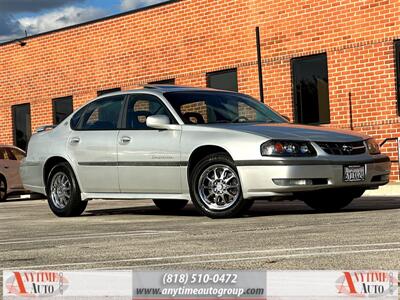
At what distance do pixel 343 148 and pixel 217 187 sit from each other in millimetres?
1483

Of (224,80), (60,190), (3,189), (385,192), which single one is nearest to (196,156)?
(60,190)

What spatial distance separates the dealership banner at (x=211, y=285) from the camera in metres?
3.11

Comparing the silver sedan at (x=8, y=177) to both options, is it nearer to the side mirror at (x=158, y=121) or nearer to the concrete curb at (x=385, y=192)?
the concrete curb at (x=385, y=192)

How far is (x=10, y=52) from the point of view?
29.6 m

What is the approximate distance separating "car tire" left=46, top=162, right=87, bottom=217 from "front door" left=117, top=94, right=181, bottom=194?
856mm

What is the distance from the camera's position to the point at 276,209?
11852 millimetres

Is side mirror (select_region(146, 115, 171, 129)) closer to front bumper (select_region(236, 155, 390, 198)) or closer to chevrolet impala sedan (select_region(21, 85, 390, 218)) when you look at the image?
chevrolet impala sedan (select_region(21, 85, 390, 218))

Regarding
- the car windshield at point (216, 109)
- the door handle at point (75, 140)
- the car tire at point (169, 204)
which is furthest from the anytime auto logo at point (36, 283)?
the car tire at point (169, 204)

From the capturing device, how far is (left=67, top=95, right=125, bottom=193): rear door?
37.0ft

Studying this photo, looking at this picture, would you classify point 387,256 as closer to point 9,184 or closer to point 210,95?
point 210,95

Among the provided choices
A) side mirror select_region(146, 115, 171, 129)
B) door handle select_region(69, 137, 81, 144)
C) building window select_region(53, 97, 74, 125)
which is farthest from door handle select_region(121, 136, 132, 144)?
building window select_region(53, 97, 74, 125)

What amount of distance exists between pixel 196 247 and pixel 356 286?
3971 millimetres

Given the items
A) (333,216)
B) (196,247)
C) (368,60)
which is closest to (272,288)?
(196,247)

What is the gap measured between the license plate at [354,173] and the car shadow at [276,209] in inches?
25.1
